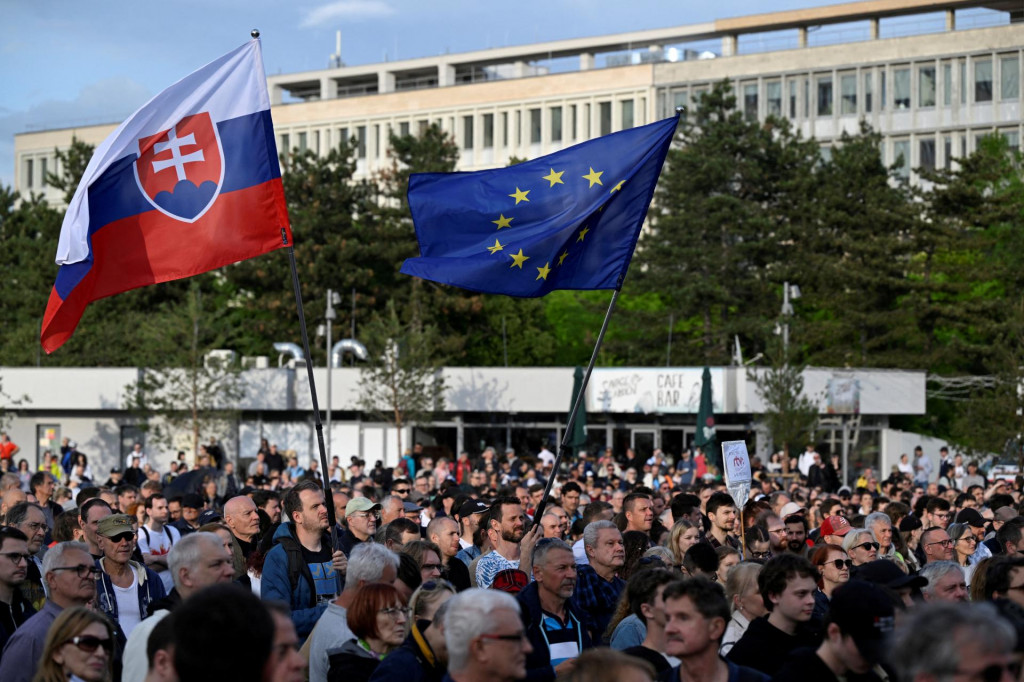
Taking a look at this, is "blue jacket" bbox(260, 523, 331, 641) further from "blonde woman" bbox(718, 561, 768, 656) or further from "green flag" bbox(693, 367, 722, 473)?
"green flag" bbox(693, 367, 722, 473)

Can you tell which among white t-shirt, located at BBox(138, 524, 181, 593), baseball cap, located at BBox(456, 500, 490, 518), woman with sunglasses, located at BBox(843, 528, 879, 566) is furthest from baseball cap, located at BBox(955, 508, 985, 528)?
white t-shirt, located at BBox(138, 524, 181, 593)

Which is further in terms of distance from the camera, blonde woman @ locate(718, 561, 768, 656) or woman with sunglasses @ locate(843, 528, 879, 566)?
woman with sunglasses @ locate(843, 528, 879, 566)

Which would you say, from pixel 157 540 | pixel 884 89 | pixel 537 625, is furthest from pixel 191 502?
pixel 884 89

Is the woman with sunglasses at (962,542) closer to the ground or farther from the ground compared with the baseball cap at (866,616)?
closer to the ground

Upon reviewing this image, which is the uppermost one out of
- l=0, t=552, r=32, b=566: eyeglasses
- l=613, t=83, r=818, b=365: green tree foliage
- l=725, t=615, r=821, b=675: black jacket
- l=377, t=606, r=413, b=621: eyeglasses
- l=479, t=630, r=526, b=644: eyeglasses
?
l=613, t=83, r=818, b=365: green tree foliage

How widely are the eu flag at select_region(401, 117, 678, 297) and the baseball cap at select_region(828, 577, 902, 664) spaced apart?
18.8ft

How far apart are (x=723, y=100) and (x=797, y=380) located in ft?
83.8

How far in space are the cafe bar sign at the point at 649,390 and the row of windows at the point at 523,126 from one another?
105ft

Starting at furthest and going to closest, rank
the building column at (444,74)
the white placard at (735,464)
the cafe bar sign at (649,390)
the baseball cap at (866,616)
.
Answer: the building column at (444,74) → the cafe bar sign at (649,390) → the white placard at (735,464) → the baseball cap at (866,616)

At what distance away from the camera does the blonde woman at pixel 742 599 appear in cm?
776

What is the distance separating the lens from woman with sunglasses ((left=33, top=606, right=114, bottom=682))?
6.02m

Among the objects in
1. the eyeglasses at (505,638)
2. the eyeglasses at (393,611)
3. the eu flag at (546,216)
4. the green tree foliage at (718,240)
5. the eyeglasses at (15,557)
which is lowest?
the eyeglasses at (393,611)

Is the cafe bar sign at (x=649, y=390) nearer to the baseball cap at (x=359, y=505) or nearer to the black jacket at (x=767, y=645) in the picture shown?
the baseball cap at (x=359, y=505)

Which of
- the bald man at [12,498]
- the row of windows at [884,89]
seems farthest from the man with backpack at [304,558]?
the row of windows at [884,89]
